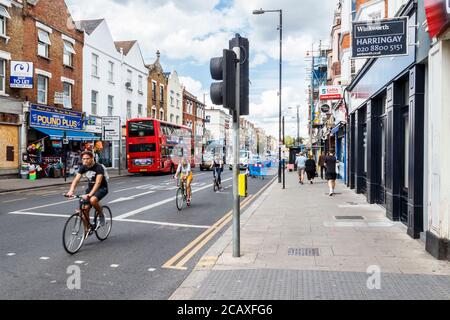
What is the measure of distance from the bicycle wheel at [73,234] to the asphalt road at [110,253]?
14 cm

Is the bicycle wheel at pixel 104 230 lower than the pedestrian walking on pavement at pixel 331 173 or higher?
lower

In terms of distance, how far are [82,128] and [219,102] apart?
87.0 feet

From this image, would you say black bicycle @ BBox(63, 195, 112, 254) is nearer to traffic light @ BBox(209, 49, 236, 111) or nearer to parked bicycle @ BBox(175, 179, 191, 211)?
traffic light @ BBox(209, 49, 236, 111)

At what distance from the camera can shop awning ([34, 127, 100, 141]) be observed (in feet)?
84.8

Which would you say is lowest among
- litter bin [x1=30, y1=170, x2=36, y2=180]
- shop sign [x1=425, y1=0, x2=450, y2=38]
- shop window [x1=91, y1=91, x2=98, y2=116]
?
litter bin [x1=30, y1=170, x2=36, y2=180]

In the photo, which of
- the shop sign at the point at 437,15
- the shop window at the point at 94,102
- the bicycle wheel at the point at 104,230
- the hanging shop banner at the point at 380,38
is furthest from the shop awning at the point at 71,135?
the shop sign at the point at 437,15

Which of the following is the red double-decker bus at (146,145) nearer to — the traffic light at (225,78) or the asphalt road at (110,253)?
the asphalt road at (110,253)

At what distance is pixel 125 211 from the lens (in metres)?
11.9

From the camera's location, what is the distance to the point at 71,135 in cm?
2833

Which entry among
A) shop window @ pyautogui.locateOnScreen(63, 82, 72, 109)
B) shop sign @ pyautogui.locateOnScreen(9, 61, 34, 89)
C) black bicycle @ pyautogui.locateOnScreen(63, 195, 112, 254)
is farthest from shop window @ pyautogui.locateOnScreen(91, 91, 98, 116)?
black bicycle @ pyautogui.locateOnScreen(63, 195, 112, 254)

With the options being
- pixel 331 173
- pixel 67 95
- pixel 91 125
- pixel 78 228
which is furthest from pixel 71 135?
pixel 78 228

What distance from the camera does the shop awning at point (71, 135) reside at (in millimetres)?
25852

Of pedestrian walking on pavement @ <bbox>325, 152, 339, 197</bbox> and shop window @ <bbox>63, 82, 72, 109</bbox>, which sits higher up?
shop window @ <bbox>63, 82, 72, 109</bbox>

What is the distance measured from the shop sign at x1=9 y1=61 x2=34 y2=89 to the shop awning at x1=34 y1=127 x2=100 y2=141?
10.00 ft
